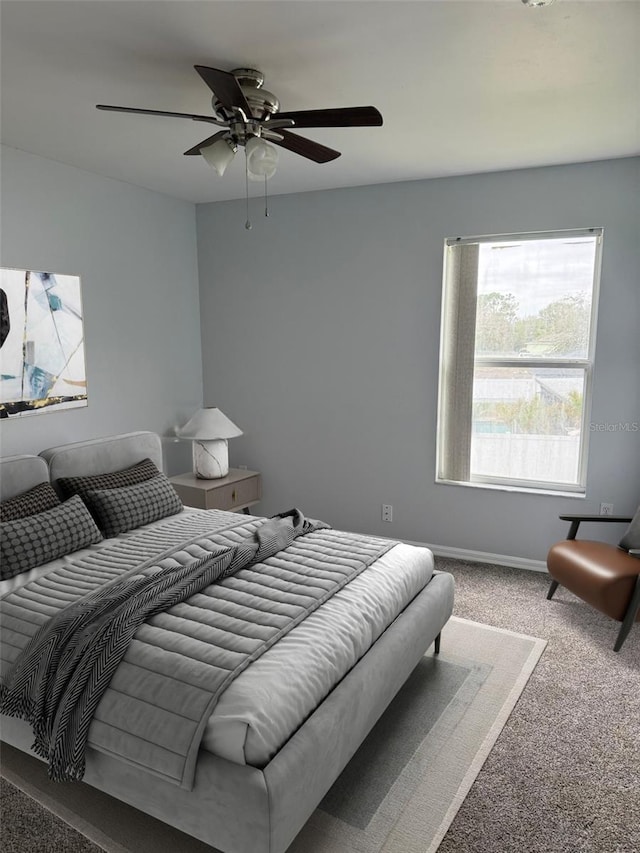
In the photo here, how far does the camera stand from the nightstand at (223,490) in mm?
4270

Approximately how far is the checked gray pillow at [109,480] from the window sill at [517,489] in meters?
2.02

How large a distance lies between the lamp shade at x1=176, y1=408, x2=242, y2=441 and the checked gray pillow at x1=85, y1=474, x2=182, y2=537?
83 cm

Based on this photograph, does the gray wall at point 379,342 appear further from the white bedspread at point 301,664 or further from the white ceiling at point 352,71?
the white bedspread at point 301,664

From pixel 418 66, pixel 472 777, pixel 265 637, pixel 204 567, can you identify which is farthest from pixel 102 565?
pixel 418 66

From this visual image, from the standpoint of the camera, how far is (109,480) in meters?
3.45

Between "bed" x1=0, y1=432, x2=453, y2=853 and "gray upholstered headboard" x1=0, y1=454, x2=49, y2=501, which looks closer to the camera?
"bed" x1=0, y1=432, x2=453, y2=853

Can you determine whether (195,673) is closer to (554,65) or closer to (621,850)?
(621,850)

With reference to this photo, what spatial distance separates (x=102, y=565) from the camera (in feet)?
8.98

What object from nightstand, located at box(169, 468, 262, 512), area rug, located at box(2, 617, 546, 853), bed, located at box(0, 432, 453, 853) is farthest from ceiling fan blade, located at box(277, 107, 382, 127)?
nightstand, located at box(169, 468, 262, 512)

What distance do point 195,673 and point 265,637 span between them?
29cm

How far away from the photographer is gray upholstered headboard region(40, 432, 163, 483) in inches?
133

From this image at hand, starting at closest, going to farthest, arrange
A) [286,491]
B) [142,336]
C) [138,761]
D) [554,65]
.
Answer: [138,761] < [554,65] < [142,336] < [286,491]

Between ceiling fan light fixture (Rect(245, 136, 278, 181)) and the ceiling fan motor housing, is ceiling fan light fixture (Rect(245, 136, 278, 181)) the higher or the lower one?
the lower one

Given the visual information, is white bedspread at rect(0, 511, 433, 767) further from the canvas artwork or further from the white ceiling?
the white ceiling
